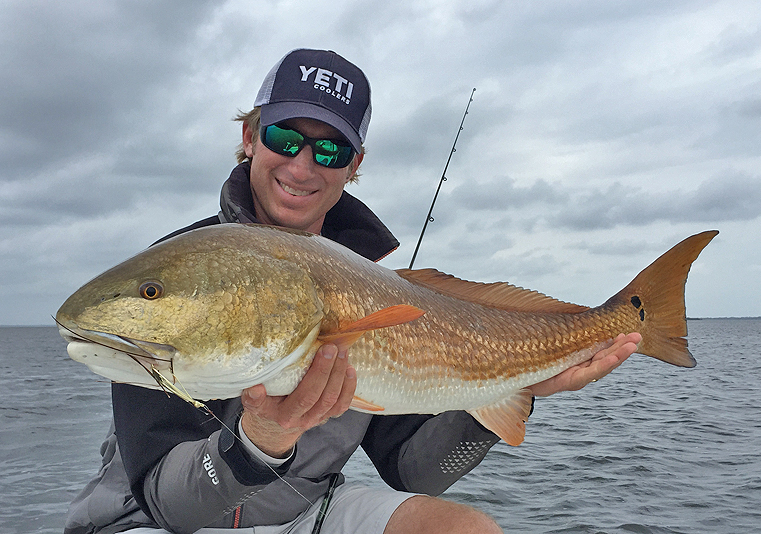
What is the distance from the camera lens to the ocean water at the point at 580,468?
5543 mm

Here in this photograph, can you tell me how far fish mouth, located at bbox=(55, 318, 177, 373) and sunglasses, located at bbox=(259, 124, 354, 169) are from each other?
1698mm

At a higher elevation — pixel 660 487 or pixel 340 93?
pixel 340 93

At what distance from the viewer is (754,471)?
7195 millimetres

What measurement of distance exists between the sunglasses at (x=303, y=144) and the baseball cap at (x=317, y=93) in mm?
52

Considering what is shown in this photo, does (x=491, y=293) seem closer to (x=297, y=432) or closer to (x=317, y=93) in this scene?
(x=297, y=432)

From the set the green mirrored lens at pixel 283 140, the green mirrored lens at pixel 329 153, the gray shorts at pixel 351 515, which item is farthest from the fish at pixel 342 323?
the green mirrored lens at pixel 283 140

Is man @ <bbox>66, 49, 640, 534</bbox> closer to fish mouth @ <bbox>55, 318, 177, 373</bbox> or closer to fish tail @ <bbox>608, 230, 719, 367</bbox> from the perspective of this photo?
fish tail @ <bbox>608, 230, 719, 367</bbox>

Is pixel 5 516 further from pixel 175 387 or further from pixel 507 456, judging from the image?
pixel 507 456

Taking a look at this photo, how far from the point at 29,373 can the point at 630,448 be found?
21157 mm

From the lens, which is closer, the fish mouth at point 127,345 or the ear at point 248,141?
the fish mouth at point 127,345

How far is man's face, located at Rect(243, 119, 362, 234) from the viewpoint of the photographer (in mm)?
3131

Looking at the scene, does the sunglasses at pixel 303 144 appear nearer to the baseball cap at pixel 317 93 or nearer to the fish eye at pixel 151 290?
the baseball cap at pixel 317 93

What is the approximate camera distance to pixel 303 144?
312cm

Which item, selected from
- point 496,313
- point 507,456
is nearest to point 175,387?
point 496,313
